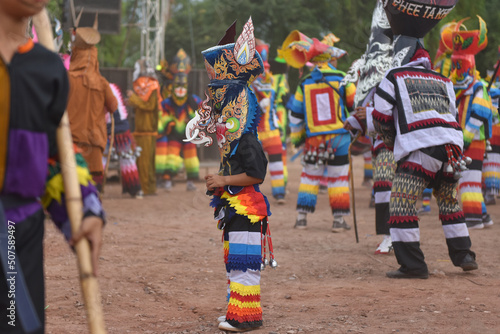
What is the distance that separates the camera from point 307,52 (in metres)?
9.31

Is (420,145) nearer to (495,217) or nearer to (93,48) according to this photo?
(93,48)

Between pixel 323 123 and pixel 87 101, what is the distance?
3.06 m

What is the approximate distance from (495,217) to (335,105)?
129 inches

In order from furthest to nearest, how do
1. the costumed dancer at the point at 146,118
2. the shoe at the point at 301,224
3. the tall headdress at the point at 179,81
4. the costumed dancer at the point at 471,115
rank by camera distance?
the tall headdress at the point at 179,81 → the costumed dancer at the point at 146,118 → the shoe at the point at 301,224 → the costumed dancer at the point at 471,115

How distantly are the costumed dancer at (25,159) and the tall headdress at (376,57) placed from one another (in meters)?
5.39

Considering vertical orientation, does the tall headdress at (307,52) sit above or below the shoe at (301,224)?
above

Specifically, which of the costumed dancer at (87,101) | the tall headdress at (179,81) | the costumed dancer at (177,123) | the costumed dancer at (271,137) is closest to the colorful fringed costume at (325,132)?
the costumed dancer at (87,101)

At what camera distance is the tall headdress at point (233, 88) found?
189 inches

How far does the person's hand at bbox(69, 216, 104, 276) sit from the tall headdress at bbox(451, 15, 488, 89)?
7265mm

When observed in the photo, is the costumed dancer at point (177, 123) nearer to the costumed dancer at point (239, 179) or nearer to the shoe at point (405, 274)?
the shoe at point (405, 274)

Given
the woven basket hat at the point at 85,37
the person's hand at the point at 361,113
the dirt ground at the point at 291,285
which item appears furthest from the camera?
the woven basket hat at the point at 85,37

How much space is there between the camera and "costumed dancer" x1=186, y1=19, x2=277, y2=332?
473 centimetres

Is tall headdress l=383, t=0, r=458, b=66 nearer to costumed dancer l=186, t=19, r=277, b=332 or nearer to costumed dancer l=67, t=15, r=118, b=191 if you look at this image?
costumed dancer l=186, t=19, r=277, b=332

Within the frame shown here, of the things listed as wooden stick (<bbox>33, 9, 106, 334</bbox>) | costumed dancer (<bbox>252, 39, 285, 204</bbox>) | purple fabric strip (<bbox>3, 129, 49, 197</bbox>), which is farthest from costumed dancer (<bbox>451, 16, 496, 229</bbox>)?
purple fabric strip (<bbox>3, 129, 49, 197</bbox>)
